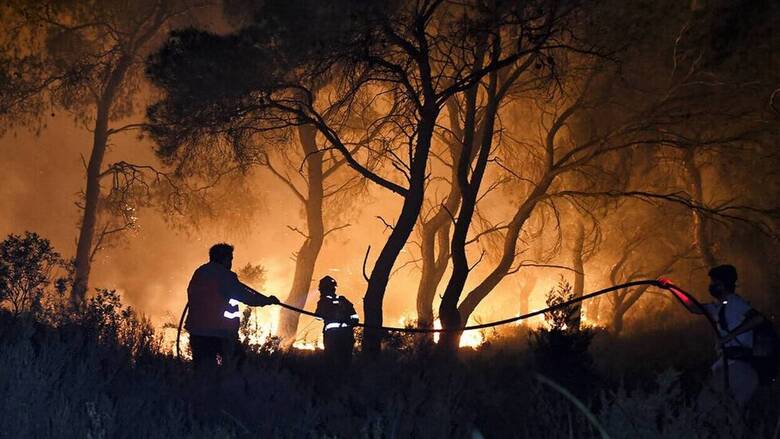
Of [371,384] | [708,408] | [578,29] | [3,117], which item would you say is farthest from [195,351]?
[3,117]

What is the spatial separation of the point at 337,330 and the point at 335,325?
16cm

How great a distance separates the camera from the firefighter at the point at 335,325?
11281mm

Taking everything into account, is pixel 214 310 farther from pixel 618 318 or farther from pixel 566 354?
pixel 618 318

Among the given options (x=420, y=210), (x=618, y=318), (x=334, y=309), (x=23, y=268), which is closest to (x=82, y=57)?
(x=420, y=210)

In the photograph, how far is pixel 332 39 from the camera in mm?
13938

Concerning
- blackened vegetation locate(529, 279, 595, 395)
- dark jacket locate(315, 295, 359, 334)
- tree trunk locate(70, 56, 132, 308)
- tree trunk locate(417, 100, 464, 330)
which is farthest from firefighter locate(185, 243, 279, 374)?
tree trunk locate(70, 56, 132, 308)

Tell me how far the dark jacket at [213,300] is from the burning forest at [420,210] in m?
0.03

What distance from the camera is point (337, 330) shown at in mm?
11617

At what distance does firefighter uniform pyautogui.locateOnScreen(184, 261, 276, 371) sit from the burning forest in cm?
3

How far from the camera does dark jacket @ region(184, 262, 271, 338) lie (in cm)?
930

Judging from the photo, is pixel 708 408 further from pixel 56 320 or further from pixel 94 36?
pixel 94 36

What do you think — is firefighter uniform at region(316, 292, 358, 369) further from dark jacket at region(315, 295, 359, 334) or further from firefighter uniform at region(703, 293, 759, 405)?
firefighter uniform at region(703, 293, 759, 405)

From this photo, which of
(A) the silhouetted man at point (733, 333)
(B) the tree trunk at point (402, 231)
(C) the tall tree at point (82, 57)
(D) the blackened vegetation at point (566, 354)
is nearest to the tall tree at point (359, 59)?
(B) the tree trunk at point (402, 231)

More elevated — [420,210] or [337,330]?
[420,210]
